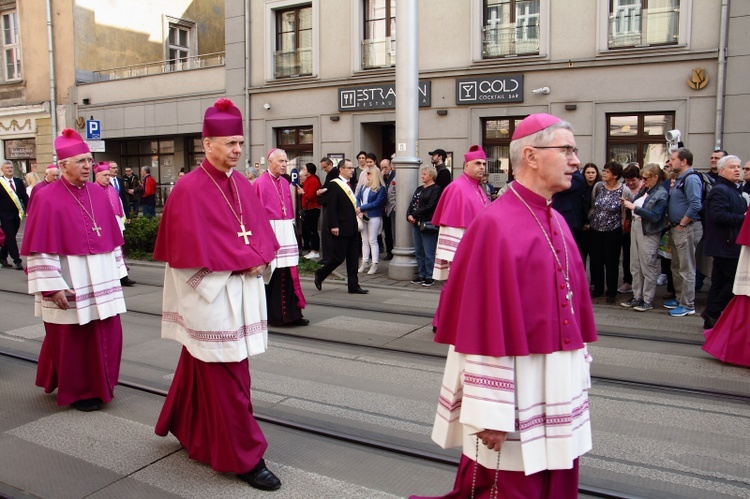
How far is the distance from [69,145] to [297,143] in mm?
14043

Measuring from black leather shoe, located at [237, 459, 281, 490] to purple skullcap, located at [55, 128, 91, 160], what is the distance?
2.96 metres

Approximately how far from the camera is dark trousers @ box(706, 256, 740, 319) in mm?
7410

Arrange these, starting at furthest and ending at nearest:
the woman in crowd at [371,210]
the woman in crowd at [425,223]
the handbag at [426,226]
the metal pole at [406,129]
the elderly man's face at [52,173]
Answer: the woman in crowd at [371,210]
the metal pole at [406,129]
the handbag at [426,226]
the woman in crowd at [425,223]
the elderly man's face at [52,173]

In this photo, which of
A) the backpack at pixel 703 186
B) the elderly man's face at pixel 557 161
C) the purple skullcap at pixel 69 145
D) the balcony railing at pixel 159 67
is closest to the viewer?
the elderly man's face at pixel 557 161

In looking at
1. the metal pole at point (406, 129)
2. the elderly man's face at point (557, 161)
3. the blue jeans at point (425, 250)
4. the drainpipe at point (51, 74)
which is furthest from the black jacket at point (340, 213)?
the drainpipe at point (51, 74)

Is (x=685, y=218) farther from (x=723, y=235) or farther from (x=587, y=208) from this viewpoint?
(x=587, y=208)

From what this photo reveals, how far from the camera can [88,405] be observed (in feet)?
17.8

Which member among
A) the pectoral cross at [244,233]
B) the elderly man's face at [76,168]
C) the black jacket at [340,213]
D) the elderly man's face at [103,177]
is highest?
the elderly man's face at [76,168]

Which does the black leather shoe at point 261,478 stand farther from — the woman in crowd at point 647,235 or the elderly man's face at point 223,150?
the woman in crowd at point 647,235

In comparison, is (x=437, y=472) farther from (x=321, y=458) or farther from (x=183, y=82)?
(x=183, y=82)

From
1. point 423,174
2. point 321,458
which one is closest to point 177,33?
point 423,174

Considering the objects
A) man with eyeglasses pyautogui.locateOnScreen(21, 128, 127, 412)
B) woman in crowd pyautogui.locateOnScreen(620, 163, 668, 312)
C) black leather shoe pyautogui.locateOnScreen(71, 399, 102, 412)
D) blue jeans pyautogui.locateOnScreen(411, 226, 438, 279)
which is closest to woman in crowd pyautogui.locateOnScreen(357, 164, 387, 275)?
blue jeans pyautogui.locateOnScreen(411, 226, 438, 279)

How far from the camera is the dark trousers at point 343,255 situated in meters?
10.1

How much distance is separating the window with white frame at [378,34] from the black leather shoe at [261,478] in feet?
47.4
